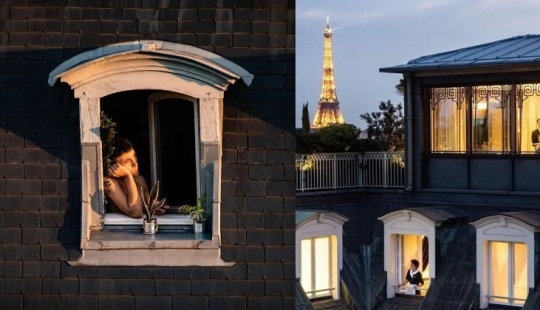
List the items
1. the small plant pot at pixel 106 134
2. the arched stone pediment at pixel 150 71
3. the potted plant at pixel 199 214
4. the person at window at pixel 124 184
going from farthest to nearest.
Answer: the person at window at pixel 124 184, the small plant pot at pixel 106 134, the potted plant at pixel 199 214, the arched stone pediment at pixel 150 71

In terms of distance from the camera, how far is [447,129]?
39156mm

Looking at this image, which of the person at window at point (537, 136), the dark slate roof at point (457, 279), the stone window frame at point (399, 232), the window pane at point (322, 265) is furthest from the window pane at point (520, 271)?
the person at window at point (537, 136)

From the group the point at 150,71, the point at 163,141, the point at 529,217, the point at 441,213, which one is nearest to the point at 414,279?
the point at 441,213

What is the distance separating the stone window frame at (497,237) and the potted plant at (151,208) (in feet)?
57.4

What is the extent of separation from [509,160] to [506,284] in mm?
4898

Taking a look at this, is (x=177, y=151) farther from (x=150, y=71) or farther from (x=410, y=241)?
(x=410, y=241)

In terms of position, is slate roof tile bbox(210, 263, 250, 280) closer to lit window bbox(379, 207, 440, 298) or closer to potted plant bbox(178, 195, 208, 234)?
potted plant bbox(178, 195, 208, 234)

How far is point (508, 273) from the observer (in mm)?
33469

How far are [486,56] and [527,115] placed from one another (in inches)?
74.3

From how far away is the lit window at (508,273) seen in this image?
33.0 metres

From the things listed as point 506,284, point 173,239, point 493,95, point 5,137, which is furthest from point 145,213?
point 493,95

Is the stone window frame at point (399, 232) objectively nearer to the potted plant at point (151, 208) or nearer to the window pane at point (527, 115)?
the window pane at point (527, 115)

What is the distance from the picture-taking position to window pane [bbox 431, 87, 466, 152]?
126 ft

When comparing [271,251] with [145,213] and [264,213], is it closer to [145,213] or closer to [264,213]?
[264,213]
